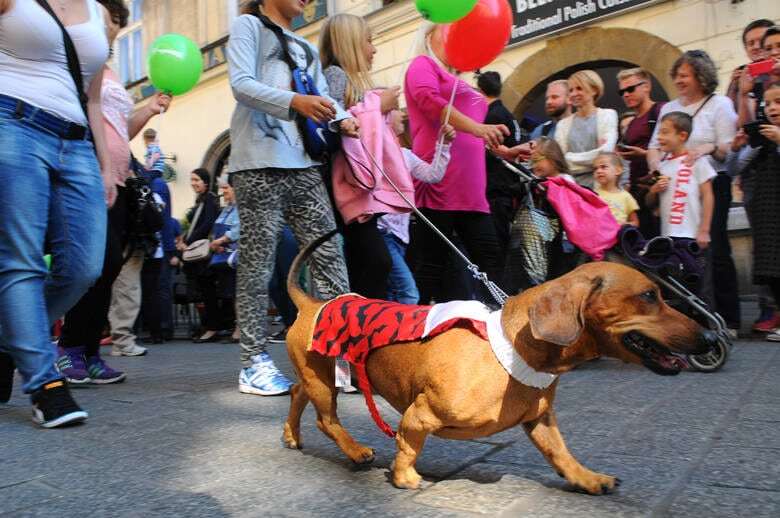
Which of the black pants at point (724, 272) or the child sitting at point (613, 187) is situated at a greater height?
the child sitting at point (613, 187)

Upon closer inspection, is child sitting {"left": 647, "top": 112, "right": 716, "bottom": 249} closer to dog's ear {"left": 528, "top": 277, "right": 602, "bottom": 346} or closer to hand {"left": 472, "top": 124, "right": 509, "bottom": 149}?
hand {"left": 472, "top": 124, "right": 509, "bottom": 149}

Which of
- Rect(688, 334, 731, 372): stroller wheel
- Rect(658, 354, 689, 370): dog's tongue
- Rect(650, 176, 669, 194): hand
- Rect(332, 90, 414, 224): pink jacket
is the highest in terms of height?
Rect(332, 90, 414, 224): pink jacket

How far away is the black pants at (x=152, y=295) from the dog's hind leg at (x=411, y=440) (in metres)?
5.15

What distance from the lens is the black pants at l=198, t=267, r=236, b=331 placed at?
676 cm

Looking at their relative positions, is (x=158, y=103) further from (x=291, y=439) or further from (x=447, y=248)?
(x=291, y=439)

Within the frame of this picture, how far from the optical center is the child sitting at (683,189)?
4.19 metres

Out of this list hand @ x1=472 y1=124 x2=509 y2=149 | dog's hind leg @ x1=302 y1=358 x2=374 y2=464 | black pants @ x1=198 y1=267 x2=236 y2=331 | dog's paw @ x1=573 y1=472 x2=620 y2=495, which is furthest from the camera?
black pants @ x1=198 y1=267 x2=236 y2=331

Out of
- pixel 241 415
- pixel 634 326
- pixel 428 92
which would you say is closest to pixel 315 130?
pixel 428 92

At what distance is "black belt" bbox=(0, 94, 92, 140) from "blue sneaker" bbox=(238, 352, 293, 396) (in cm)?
122

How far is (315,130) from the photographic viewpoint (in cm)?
306

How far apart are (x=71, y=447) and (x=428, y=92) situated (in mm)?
2358

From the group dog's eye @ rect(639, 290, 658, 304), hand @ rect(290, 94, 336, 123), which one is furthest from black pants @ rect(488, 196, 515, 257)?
dog's eye @ rect(639, 290, 658, 304)

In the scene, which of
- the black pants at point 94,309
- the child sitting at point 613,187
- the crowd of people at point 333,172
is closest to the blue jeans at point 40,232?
the crowd of people at point 333,172

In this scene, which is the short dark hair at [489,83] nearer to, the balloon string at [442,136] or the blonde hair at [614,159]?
the blonde hair at [614,159]
